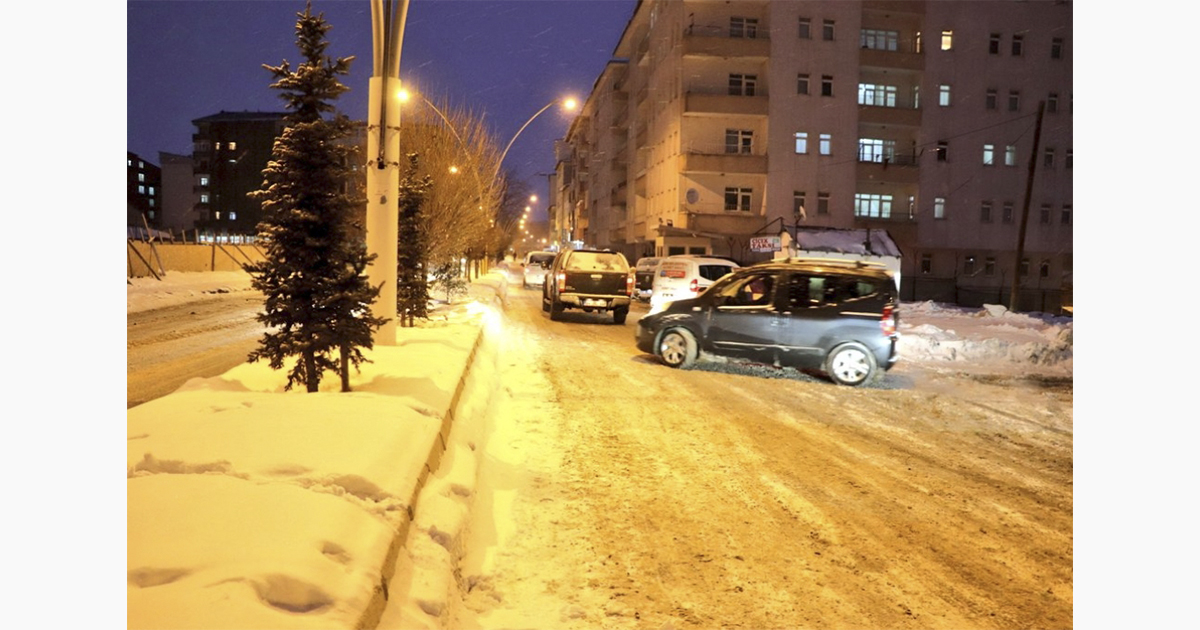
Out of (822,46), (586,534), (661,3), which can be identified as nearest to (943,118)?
(822,46)

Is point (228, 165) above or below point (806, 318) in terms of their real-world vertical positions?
above

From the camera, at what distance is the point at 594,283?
23.2 metres

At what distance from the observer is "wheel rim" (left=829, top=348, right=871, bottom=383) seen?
12992 mm

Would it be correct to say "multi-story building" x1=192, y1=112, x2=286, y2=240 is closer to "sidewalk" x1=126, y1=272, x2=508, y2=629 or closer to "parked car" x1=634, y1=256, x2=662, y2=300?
"parked car" x1=634, y1=256, x2=662, y2=300

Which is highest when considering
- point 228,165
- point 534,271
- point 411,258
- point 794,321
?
point 228,165

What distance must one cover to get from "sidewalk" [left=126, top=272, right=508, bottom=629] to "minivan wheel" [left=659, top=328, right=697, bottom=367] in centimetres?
590

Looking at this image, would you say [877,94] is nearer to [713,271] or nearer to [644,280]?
[644,280]

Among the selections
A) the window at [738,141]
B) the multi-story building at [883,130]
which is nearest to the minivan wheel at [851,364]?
the multi-story building at [883,130]

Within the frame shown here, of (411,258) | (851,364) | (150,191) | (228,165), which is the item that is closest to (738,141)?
(411,258)

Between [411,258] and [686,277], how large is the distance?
10197 mm

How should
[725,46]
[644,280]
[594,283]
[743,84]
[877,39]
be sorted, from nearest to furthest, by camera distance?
[594,283] < [644,280] < [725,46] < [743,84] < [877,39]

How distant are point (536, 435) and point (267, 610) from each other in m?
5.29

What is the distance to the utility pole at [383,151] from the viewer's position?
1191cm

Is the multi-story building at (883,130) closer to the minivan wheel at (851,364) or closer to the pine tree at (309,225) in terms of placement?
the minivan wheel at (851,364)
